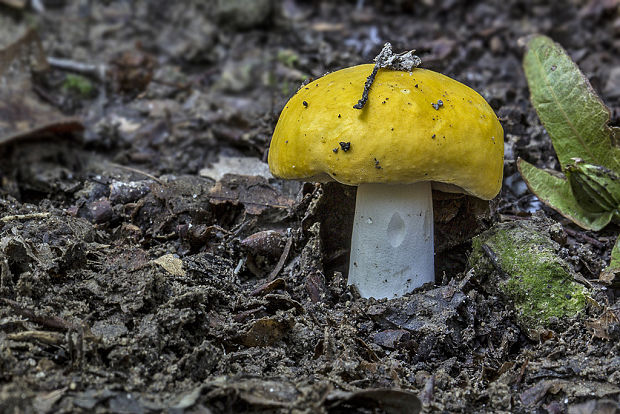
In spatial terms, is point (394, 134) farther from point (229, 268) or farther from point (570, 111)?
point (570, 111)

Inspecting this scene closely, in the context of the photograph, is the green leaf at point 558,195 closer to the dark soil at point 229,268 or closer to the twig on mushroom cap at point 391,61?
the dark soil at point 229,268

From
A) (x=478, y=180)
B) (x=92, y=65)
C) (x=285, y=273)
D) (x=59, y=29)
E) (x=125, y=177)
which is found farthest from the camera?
(x=59, y=29)

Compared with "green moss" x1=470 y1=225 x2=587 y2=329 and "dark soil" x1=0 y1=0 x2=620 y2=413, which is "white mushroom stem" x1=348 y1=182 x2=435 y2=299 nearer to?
"dark soil" x1=0 y1=0 x2=620 y2=413

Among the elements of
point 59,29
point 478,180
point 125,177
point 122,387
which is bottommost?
point 122,387

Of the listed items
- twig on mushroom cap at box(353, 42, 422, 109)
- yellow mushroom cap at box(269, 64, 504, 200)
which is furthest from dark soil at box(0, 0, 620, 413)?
twig on mushroom cap at box(353, 42, 422, 109)

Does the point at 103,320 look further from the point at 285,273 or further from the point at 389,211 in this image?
the point at 389,211

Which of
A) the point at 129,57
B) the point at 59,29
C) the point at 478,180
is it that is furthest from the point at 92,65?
the point at 478,180

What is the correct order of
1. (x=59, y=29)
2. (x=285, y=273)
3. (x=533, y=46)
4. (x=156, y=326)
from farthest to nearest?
(x=59, y=29)
(x=533, y=46)
(x=285, y=273)
(x=156, y=326)
